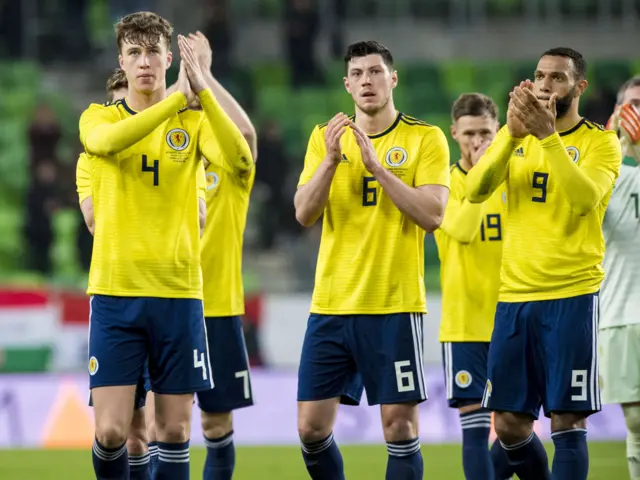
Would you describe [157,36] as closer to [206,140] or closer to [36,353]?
[206,140]

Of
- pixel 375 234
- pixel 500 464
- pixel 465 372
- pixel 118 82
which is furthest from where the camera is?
pixel 465 372

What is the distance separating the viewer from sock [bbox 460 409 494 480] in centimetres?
634

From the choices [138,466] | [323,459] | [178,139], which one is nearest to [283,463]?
[138,466]

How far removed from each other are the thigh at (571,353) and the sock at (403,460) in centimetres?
62

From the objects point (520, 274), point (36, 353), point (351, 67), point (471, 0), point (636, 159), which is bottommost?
point (36, 353)

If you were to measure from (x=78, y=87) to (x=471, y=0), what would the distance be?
5271mm

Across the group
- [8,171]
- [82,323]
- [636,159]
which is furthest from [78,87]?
[636,159]

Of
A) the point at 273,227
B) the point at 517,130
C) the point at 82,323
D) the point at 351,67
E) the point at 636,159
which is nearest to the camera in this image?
the point at 517,130

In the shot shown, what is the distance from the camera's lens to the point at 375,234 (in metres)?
5.57

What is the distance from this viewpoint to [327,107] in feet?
51.6

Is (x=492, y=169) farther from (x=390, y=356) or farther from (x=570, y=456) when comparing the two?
(x=570, y=456)

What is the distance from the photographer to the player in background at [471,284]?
6.63 meters

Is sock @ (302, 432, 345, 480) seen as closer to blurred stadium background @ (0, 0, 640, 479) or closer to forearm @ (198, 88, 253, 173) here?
forearm @ (198, 88, 253, 173)

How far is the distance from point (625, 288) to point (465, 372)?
972 mm
